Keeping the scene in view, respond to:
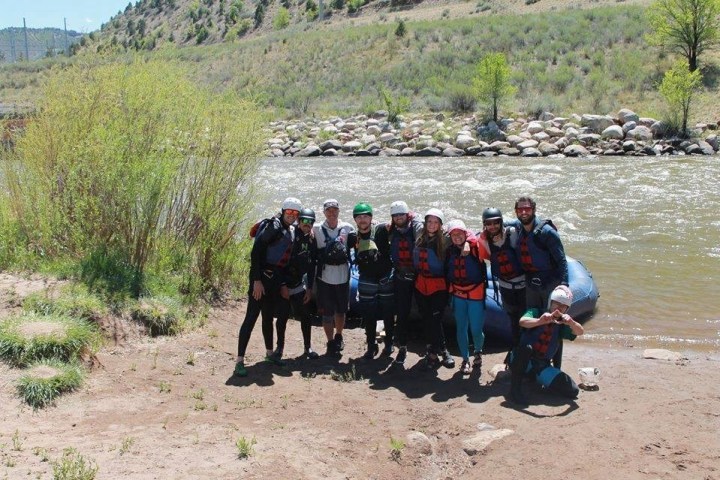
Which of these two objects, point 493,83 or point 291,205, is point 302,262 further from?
point 493,83

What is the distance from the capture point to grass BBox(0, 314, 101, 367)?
5363 millimetres

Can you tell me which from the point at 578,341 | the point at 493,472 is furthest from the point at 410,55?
the point at 493,472

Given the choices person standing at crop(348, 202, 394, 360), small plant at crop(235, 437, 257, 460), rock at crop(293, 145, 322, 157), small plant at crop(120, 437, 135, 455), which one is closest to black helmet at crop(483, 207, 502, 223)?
person standing at crop(348, 202, 394, 360)

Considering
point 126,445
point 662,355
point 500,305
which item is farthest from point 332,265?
point 662,355

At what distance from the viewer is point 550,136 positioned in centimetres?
2622

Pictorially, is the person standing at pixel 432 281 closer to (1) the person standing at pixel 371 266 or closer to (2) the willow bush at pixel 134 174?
(1) the person standing at pixel 371 266

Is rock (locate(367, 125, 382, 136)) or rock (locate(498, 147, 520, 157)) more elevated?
rock (locate(367, 125, 382, 136))

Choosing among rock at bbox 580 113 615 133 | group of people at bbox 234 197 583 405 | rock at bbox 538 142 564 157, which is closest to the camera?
group of people at bbox 234 197 583 405

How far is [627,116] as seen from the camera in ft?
88.3

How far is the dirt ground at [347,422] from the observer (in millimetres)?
4348

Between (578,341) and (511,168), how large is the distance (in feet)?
47.5

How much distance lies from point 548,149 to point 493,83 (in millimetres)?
5125

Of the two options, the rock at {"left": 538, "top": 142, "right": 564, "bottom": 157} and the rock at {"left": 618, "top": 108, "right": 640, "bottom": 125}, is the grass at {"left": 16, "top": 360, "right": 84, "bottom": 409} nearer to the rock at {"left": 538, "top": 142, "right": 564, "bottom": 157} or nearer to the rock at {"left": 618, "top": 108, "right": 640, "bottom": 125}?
the rock at {"left": 538, "top": 142, "right": 564, "bottom": 157}

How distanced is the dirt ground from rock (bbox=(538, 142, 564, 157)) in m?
18.8
